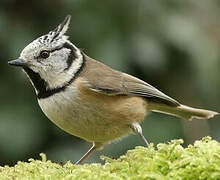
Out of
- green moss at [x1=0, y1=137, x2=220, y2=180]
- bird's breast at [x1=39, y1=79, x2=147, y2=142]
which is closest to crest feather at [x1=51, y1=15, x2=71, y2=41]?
bird's breast at [x1=39, y1=79, x2=147, y2=142]

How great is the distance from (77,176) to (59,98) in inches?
54.2

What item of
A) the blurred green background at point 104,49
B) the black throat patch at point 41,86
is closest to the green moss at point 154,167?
the black throat patch at point 41,86

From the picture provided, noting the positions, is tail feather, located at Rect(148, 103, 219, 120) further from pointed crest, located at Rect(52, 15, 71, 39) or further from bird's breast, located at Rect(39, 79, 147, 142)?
pointed crest, located at Rect(52, 15, 71, 39)

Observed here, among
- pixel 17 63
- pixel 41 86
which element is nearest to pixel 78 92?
pixel 41 86

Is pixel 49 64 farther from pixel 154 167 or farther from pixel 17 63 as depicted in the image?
pixel 154 167

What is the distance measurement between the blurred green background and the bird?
0.77 m

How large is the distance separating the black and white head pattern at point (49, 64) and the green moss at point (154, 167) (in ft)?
3.54

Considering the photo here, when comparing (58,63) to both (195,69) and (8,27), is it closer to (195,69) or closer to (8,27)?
(8,27)

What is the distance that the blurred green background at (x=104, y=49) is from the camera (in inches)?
202

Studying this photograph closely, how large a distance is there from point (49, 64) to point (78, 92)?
0.35 meters

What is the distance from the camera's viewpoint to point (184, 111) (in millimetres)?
4906

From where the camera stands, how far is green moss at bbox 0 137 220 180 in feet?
8.15

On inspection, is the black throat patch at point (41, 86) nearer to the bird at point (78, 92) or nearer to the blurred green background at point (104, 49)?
the bird at point (78, 92)

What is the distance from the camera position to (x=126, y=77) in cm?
460
